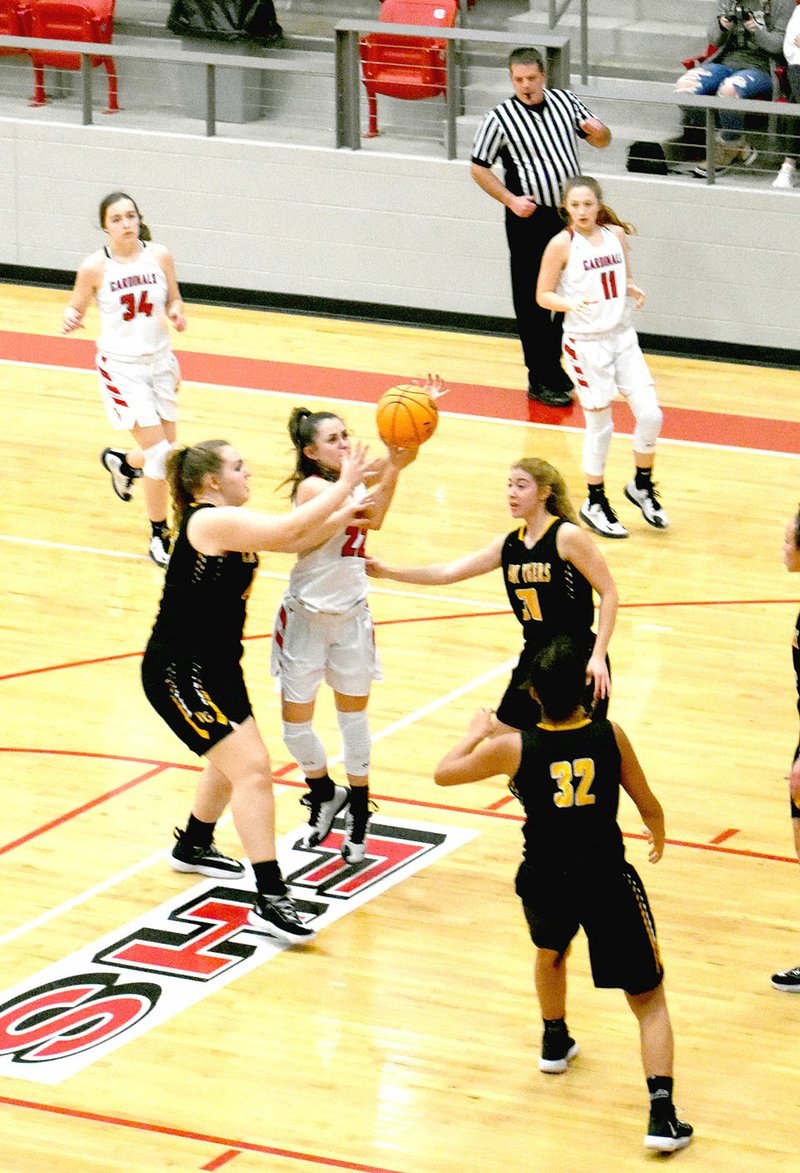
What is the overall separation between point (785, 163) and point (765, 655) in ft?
20.1

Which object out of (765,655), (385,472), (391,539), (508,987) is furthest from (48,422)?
(508,987)

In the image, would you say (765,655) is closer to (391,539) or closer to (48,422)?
(391,539)

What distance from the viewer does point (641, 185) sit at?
49.8 feet

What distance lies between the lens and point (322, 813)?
7.80 metres

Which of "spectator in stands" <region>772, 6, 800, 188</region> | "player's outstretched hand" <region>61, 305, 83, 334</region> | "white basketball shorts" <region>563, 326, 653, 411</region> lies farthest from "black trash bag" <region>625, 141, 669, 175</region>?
"player's outstretched hand" <region>61, 305, 83, 334</region>

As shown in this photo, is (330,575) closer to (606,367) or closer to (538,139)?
(606,367)

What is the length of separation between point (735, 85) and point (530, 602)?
9054 mm

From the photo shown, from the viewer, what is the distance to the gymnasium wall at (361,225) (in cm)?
1503

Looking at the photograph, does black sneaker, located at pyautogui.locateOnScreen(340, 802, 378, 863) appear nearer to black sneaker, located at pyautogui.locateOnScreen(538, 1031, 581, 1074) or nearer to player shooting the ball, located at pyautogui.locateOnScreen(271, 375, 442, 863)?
player shooting the ball, located at pyautogui.locateOnScreen(271, 375, 442, 863)

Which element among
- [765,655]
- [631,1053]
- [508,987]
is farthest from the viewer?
[765,655]

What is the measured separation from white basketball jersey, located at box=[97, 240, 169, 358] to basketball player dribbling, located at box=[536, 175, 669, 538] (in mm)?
2125

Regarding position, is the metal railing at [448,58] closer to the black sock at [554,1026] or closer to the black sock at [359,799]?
the black sock at [359,799]

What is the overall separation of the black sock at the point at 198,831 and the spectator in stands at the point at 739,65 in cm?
907

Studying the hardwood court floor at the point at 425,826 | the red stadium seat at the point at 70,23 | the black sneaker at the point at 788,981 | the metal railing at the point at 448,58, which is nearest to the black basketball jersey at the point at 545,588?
the hardwood court floor at the point at 425,826
